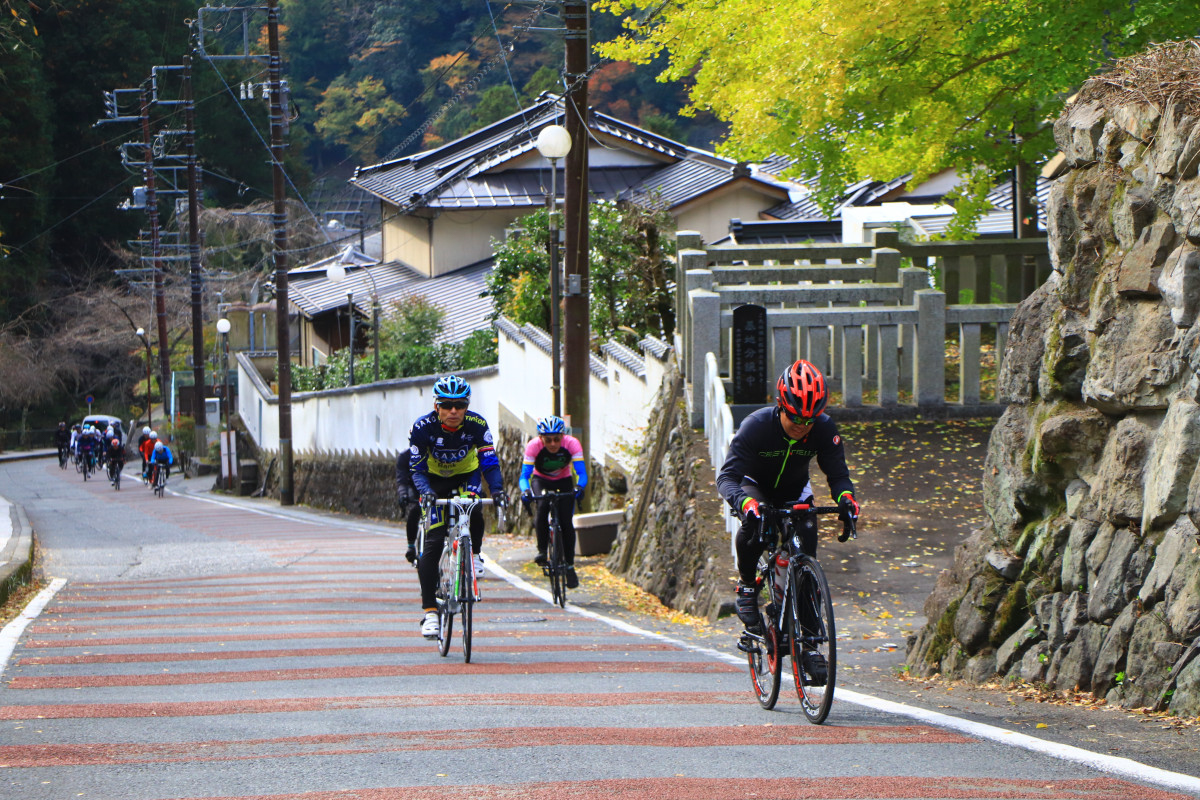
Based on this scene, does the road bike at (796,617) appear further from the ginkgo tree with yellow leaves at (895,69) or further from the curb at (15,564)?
the ginkgo tree with yellow leaves at (895,69)

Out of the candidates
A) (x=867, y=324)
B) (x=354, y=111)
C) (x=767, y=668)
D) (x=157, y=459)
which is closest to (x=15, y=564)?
(x=867, y=324)

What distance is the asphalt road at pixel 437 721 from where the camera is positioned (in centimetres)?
508

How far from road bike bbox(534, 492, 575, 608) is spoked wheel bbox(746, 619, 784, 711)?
5434mm

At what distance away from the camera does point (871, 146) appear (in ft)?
58.1

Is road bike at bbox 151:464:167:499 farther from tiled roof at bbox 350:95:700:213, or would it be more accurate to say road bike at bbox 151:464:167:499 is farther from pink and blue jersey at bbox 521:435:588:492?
pink and blue jersey at bbox 521:435:588:492

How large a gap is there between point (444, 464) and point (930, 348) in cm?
773

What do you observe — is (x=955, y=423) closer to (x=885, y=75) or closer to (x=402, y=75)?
(x=885, y=75)

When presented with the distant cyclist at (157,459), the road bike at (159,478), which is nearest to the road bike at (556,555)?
the distant cyclist at (157,459)

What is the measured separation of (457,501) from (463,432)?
609 mm

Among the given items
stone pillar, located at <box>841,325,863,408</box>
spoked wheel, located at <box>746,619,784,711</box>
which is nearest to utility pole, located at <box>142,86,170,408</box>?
stone pillar, located at <box>841,325,863,408</box>

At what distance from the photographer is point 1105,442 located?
7.38m

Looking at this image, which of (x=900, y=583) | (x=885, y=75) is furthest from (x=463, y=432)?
(x=885, y=75)

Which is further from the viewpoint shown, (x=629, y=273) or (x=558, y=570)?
(x=629, y=273)

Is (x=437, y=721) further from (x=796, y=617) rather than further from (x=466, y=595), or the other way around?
(x=466, y=595)
